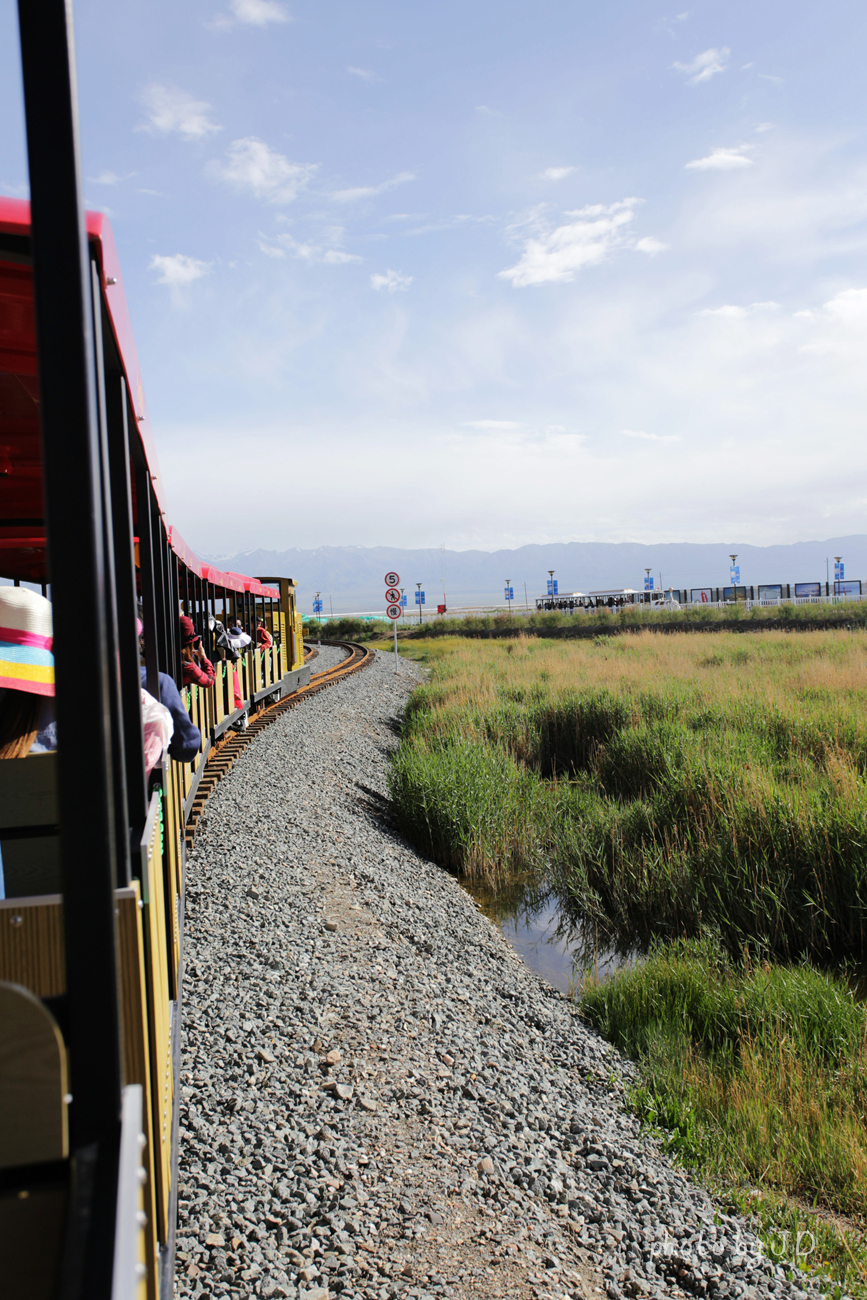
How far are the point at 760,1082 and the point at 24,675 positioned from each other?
4073mm

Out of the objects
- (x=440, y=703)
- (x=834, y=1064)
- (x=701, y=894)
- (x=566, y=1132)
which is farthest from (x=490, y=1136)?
(x=440, y=703)

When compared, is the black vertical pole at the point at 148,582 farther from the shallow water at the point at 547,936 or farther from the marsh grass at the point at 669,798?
the marsh grass at the point at 669,798

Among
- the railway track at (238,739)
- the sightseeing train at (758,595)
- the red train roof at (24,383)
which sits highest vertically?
the sightseeing train at (758,595)

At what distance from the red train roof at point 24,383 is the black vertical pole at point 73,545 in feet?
1.55

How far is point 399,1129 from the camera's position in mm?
3314

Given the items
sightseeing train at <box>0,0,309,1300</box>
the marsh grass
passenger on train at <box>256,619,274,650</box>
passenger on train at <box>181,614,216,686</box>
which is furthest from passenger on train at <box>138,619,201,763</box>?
passenger on train at <box>256,619,274,650</box>

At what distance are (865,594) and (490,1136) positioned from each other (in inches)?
1835

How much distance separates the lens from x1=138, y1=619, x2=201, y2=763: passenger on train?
3.83 meters

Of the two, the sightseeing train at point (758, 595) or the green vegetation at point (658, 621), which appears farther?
the sightseeing train at point (758, 595)

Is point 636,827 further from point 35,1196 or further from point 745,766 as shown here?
point 35,1196

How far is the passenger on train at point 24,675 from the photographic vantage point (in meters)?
2.32

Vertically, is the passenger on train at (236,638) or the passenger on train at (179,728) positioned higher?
the passenger on train at (236,638)

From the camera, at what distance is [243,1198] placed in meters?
2.79

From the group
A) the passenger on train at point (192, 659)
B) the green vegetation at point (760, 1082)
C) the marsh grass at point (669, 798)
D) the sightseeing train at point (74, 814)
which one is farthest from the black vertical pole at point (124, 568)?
the marsh grass at point (669, 798)
